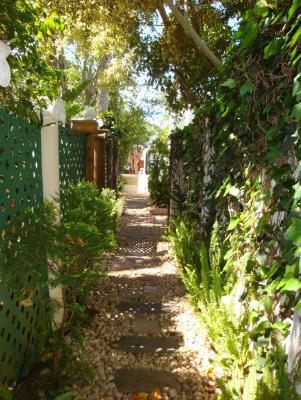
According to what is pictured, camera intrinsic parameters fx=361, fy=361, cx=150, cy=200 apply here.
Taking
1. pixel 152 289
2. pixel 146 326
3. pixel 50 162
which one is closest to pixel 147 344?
pixel 146 326

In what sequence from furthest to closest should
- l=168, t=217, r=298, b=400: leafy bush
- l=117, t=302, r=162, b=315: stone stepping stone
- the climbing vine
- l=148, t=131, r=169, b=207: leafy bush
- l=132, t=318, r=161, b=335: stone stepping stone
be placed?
l=148, t=131, r=169, b=207: leafy bush < l=117, t=302, r=162, b=315: stone stepping stone < l=132, t=318, r=161, b=335: stone stepping stone < l=168, t=217, r=298, b=400: leafy bush < the climbing vine

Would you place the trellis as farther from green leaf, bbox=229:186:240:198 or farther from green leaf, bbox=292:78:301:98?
green leaf, bbox=292:78:301:98

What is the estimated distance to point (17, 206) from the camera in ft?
7.62

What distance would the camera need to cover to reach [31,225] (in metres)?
2.21

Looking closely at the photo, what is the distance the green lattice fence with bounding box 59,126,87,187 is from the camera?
12.1ft

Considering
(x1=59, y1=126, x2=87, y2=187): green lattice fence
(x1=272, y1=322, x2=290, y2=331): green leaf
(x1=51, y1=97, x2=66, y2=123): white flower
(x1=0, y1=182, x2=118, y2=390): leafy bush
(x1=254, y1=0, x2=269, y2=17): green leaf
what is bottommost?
(x1=272, y1=322, x2=290, y2=331): green leaf

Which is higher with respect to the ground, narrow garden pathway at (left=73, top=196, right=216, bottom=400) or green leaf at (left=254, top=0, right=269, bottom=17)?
green leaf at (left=254, top=0, right=269, bottom=17)

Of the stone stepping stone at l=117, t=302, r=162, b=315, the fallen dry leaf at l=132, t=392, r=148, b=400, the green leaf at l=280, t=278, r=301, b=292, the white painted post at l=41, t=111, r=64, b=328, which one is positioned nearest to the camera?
the green leaf at l=280, t=278, r=301, b=292

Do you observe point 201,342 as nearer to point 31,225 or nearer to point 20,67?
point 31,225

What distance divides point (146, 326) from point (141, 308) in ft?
1.31

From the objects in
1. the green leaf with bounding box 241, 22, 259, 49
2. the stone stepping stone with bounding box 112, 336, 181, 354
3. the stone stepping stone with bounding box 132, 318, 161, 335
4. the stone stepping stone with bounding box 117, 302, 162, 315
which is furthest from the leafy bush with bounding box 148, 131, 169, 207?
the green leaf with bounding box 241, 22, 259, 49

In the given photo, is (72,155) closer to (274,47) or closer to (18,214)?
(18,214)

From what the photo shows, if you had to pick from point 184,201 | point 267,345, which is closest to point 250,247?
point 267,345

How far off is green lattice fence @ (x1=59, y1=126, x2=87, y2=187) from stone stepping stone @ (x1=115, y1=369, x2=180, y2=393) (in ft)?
6.23
